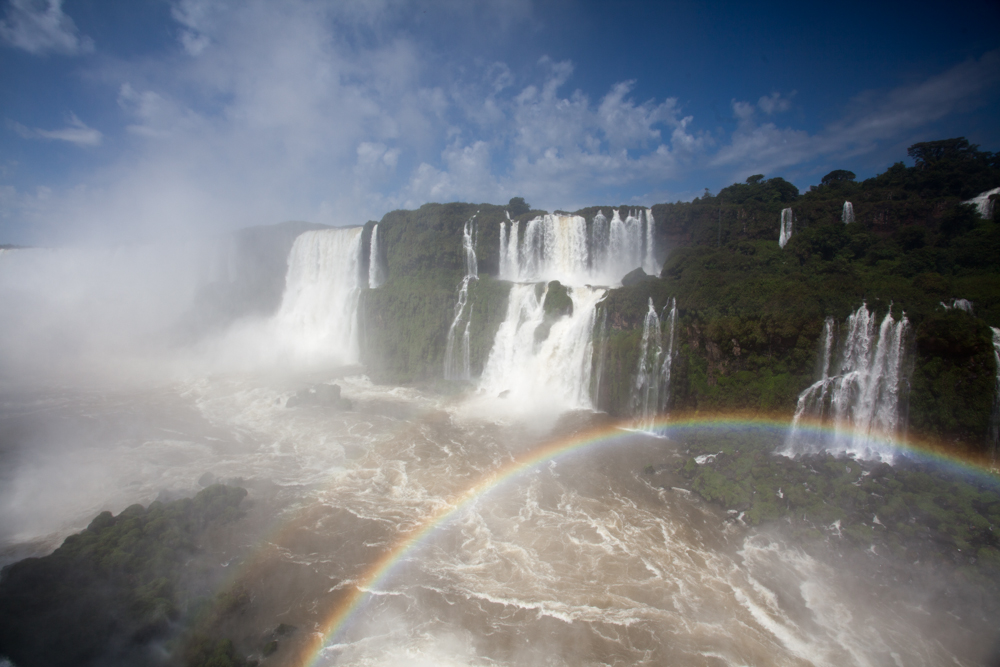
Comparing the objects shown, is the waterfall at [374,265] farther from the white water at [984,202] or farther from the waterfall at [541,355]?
the white water at [984,202]

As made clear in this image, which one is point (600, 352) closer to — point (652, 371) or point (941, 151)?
point (652, 371)

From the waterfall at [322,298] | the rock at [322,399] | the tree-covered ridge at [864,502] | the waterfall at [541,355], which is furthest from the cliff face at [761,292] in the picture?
the rock at [322,399]

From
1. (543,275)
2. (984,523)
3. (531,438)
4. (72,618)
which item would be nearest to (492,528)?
(531,438)

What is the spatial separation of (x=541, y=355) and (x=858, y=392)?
13529 mm

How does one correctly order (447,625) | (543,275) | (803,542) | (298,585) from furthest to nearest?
(543,275) < (803,542) < (298,585) < (447,625)

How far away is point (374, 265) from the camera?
118 ft

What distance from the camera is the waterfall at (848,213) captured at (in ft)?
79.4

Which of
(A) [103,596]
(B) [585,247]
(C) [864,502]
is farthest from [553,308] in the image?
(A) [103,596]

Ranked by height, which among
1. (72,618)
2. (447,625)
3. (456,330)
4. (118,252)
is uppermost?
(118,252)

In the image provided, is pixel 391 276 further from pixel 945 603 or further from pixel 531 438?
pixel 945 603

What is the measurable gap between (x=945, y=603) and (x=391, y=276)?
32.9 metres

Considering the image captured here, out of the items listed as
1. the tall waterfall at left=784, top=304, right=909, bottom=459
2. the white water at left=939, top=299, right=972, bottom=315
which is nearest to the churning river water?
the tall waterfall at left=784, top=304, right=909, bottom=459

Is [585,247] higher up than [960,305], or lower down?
higher up

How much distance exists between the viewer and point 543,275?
30.8 m
